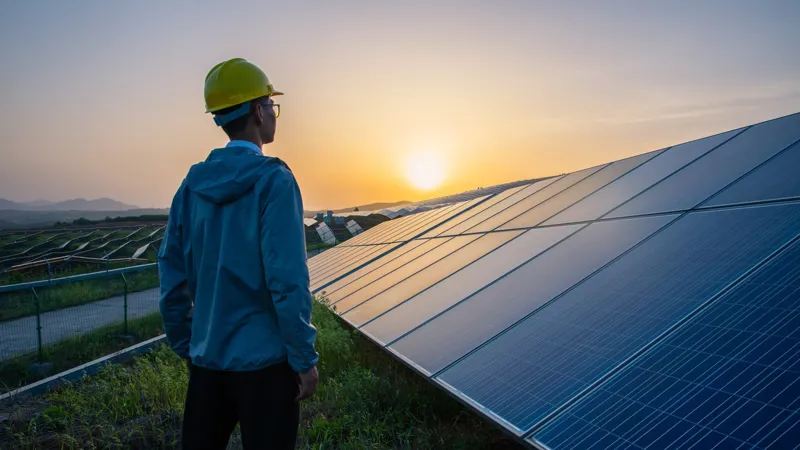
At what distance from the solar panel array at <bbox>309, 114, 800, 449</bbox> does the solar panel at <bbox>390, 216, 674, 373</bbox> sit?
0.02 meters

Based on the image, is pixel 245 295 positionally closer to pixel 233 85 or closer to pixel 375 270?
pixel 233 85

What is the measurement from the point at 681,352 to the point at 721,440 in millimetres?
689

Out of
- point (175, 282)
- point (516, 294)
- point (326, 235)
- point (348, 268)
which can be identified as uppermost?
point (175, 282)

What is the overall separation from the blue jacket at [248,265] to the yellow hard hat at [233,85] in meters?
0.29

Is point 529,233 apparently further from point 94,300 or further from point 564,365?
point 94,300

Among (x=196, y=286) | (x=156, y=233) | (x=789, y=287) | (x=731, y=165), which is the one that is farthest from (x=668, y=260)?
(x=156, y=233)

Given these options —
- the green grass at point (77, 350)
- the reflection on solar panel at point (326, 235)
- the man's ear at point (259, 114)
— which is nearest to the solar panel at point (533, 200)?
the man's ear at point (259, 114)

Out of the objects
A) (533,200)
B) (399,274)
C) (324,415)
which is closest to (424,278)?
(399,274)

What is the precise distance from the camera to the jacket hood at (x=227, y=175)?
257 centimetres

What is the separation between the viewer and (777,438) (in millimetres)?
2082

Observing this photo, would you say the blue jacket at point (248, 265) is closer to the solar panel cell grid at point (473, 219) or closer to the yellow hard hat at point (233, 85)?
the yellow hard hat at point (233, 85)

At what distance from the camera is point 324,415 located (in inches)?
202

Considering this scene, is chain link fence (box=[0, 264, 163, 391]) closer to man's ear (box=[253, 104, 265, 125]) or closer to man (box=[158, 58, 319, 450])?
man (box=[158, 58, 319, 450])

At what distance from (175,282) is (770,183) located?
4840 millimetres
